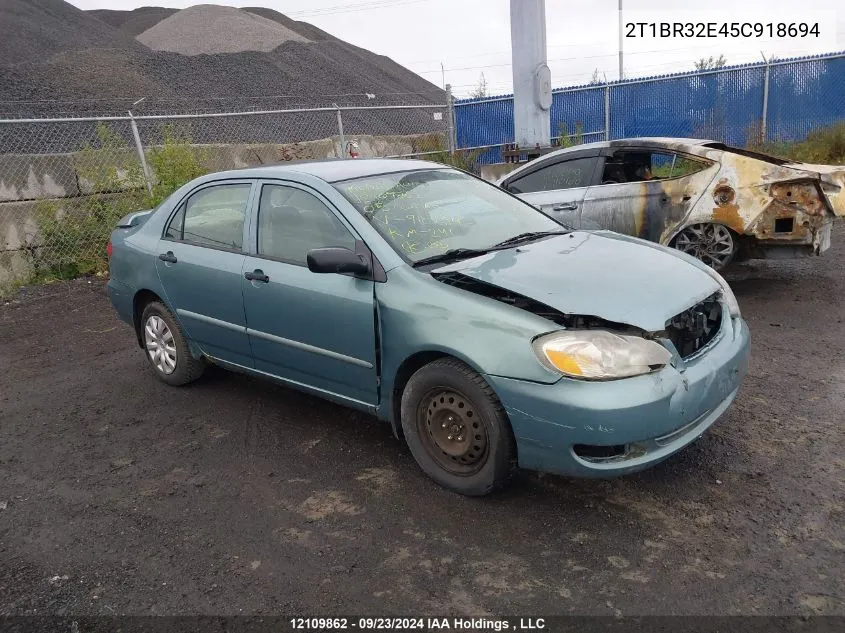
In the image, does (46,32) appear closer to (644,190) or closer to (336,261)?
(644,190)

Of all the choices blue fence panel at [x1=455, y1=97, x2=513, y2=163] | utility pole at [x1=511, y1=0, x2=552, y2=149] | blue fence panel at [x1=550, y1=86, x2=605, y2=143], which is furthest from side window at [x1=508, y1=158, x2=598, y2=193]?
blue fence panel at [x1=550, y1=86, x2=605, y2=143]

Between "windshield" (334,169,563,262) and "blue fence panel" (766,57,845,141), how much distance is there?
1307cm

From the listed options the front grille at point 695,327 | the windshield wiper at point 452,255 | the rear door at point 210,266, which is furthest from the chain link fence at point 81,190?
the front grille at point 695,327

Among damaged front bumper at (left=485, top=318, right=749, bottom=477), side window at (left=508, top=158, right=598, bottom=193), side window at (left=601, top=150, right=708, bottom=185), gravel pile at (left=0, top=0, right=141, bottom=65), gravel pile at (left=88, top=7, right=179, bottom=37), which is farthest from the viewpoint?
gravel pile at (left=88, top=7, right=179, bottom=37)

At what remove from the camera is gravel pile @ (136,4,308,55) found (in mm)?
30250

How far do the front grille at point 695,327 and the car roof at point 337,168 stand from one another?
1.95m

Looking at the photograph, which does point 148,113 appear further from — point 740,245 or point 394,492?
point 394,492

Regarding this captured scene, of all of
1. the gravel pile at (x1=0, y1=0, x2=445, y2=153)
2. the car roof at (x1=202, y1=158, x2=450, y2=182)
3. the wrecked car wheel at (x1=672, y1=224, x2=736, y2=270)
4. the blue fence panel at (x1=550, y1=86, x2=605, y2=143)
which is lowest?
the wrecked car wheel at (x1=672, y1=224, x2=736, y2=270)

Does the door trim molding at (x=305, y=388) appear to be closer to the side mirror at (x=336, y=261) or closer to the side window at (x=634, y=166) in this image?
the side mirror at (x=336, y=261)

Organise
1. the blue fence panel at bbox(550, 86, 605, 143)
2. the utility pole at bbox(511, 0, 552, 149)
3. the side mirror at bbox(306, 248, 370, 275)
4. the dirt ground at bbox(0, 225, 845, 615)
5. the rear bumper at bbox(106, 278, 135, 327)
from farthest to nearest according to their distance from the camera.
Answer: the blue fence panel at bbox(550, 86, 605, 143)
the utility pole at bbox(511, 0, 552, 149)
the rear bumper at bbox(106, 278, 135, 327)
the side mirror at bbox(306, 248, 370, 275)
the dirt ground at bbox(0, 225, 845, 615)

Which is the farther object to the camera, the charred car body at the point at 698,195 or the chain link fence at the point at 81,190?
the chain link fence at the point at 81,190

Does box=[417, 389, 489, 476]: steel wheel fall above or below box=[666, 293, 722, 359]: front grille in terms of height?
below

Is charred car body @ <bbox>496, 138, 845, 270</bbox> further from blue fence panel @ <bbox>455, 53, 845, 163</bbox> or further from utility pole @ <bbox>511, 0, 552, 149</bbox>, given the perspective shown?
blue fence panel @ <bbox>455, 53, 845, 163</bbox>

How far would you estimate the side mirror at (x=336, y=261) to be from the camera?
3.45m
